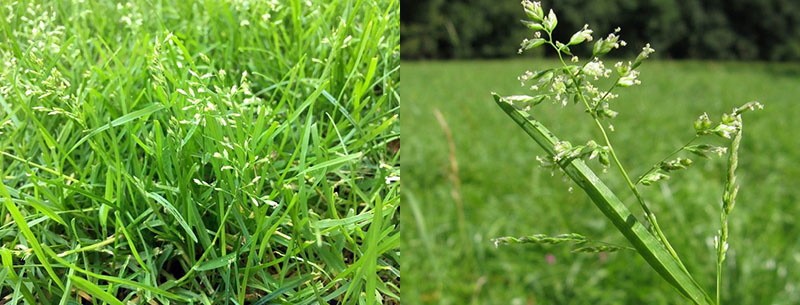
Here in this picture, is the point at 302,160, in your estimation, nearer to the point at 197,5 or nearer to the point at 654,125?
the point at 197,5

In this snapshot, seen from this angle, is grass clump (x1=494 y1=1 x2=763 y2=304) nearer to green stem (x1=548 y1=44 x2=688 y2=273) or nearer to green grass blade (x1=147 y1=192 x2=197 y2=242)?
green stem (x1=548 y1=44 x2=688 y2=273)

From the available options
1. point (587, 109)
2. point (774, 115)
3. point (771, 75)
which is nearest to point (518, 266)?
point (587, 109)

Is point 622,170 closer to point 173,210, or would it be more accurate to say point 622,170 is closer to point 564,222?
point 173,210

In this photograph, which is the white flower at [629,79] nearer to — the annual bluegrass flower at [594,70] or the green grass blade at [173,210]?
the annual bluegrass flower at [594,70]

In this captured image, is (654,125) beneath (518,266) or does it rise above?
beneath

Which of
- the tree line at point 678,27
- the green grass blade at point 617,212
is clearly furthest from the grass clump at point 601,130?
the tree line at point 678,27
